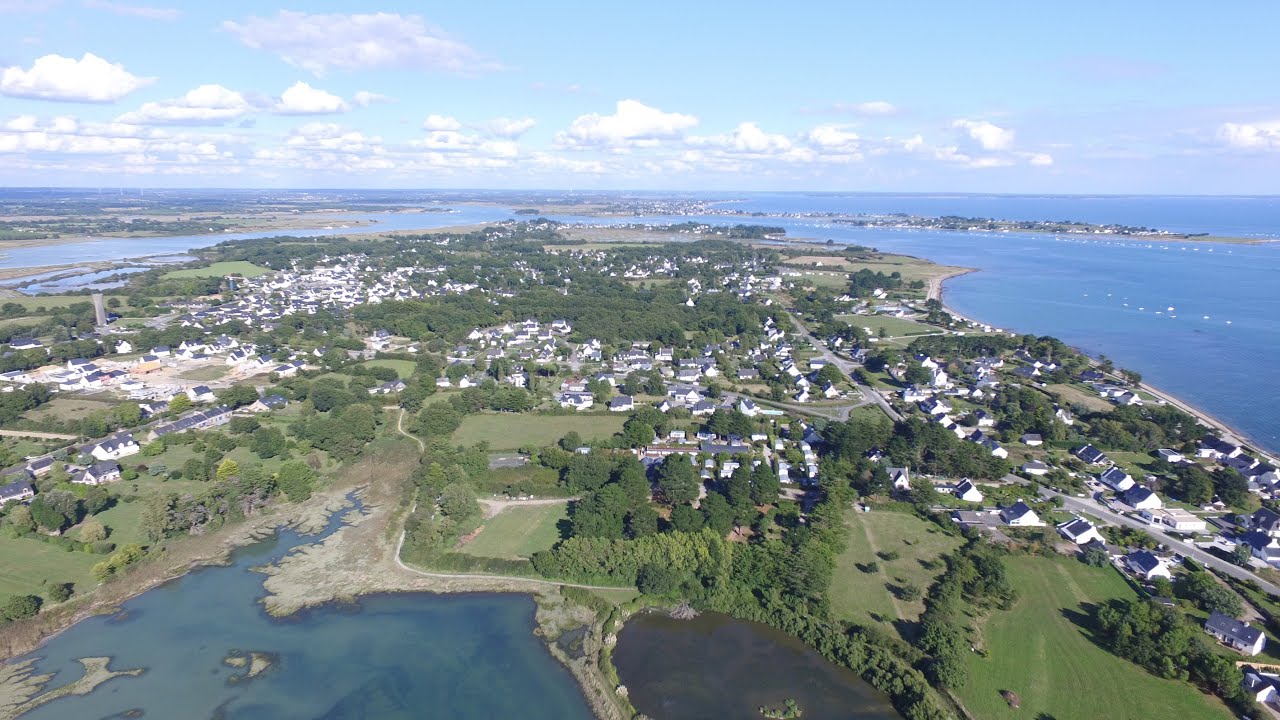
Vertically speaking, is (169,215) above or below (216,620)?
above

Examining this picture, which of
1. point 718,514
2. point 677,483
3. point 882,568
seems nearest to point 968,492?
point 882,568

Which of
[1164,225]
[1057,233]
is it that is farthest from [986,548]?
[1164,225]

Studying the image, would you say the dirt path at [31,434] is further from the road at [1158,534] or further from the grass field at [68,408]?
the road at [1158,534]

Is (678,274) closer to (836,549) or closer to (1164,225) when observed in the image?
(836,549)

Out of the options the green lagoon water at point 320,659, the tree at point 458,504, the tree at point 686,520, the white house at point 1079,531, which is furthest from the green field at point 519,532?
the white house at point 1079,531

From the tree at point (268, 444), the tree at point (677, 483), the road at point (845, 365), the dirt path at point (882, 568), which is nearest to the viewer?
the dirt path at point (882, 568)

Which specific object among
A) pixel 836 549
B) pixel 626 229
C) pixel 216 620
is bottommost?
pixel 216 620

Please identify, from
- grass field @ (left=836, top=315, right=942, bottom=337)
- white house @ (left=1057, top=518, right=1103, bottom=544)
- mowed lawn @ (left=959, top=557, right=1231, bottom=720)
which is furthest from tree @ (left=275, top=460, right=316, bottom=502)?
grass field @ (left=836, top=315, right=942, bottom=337)
